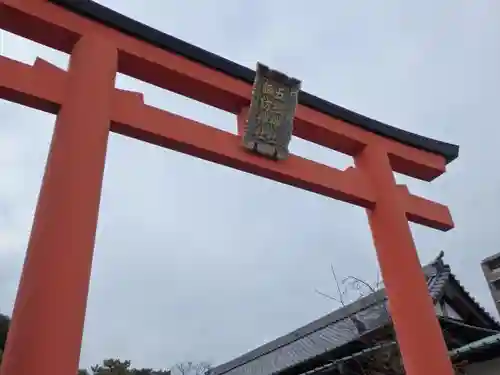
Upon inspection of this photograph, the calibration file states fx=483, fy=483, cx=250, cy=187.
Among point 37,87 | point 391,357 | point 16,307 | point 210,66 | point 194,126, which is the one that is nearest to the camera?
point 16,307

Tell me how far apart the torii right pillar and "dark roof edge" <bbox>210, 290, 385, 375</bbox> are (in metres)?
4.51

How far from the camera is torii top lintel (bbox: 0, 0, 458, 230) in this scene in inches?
121

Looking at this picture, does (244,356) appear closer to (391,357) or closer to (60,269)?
(391,357)

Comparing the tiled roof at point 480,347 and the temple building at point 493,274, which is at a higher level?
the temple building at point 493,274

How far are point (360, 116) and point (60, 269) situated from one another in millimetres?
2992

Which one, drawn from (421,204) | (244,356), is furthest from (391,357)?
(244,356)

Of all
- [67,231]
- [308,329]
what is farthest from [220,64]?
[308,329]

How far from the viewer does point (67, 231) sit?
8.36ft

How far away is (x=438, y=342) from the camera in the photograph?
11.9 ft

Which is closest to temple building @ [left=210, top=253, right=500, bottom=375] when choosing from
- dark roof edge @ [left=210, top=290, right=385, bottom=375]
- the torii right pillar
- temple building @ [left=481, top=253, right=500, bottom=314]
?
dark roof edge @ [left=210, top=290, right=385, bottom=375]

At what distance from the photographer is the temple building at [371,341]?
5.89m

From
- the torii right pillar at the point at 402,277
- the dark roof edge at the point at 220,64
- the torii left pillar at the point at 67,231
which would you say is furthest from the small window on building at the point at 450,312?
the torii left pillar at the point at 67,231

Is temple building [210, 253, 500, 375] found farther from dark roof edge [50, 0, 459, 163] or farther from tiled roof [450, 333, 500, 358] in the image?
dark roof edge [50, 0, 459, 163]

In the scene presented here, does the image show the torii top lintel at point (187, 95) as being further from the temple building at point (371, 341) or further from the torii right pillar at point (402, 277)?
the temple building at point (371, 341)
